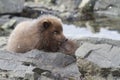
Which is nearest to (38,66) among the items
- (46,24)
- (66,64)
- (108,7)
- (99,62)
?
(66,64)

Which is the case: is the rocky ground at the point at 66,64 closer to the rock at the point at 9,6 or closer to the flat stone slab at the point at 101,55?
the flat stone slab at the point at 101,55

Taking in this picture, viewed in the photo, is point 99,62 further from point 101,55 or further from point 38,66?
point 38,66

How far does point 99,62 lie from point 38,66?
1.01 meters

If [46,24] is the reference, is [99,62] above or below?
below

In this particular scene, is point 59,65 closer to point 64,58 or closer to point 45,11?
point 64,58

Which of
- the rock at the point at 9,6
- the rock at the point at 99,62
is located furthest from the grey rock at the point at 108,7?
the rock at the point at 99,62

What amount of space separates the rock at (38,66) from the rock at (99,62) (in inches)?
8.6

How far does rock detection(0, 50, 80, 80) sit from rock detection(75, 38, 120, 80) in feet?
0.71

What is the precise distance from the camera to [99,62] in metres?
6.29

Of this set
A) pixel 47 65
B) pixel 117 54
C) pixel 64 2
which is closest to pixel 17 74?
pixel 47 65

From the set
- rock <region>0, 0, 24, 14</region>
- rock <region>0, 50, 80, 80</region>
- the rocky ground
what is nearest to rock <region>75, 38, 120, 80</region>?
the rocky ground

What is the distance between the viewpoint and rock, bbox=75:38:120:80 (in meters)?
6.15

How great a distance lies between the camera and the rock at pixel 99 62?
6148mm

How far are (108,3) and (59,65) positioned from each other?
52.2 ft
